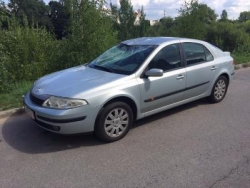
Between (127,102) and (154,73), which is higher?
(154,73)

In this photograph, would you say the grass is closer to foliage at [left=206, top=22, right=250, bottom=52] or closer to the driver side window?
the driver side window

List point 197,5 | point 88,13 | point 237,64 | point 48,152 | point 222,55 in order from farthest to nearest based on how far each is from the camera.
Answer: point 197,5 → point 237,64 → point 88,13 → point 222,55 → point 48,152

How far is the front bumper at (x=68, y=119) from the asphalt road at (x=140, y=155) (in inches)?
11.9

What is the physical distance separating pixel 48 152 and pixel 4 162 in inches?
22.2

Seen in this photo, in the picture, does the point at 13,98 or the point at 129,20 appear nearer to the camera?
the point at 13,98

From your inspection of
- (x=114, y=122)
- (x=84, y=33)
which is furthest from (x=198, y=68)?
(x=84, y=33)

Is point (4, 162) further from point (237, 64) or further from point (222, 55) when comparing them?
point (237, 64)

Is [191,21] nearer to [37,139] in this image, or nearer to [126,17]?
[37,139]

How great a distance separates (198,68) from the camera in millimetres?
5391

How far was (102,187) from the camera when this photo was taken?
123 inches

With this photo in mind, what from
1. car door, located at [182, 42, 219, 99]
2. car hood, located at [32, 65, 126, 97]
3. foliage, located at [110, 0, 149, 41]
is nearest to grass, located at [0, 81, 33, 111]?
car hood, located at [32, 65, 126, 97]

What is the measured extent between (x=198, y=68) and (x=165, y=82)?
97 centimetres

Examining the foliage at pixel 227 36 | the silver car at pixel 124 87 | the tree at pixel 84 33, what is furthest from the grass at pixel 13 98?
the foliage at pixel 227 36

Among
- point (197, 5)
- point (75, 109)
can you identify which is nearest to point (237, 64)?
point (197, 5)
